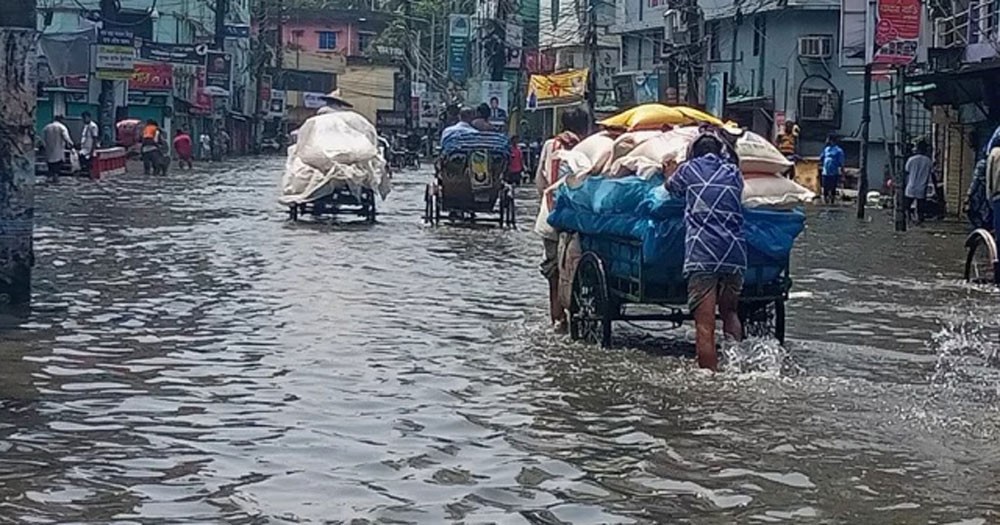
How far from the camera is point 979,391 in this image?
987 cm

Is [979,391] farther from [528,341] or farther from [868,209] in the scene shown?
[868,209]

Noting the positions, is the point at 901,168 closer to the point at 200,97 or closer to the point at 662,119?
the point at 662,119

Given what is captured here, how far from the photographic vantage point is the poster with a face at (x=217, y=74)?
66312 mm

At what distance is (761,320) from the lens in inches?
468

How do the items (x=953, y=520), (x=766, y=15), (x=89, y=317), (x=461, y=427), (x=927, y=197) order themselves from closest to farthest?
(x=953, y=520) → (x=461, y=427) → (x=89, y=317) → (x=927, y=197) → (x=766, y=15)

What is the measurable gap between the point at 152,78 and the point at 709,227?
1927 inches

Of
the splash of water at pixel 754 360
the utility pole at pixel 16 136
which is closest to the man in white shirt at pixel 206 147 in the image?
the utility pole at pixel 16 136

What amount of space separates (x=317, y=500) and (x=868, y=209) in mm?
30293

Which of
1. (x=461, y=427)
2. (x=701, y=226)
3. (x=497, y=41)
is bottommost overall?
(x=461, y=427)

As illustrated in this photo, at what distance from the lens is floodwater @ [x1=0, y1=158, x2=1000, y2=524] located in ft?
22.0

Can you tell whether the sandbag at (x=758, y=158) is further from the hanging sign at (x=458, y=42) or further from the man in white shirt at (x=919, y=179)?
the hanging sign at (x=458, y=42)

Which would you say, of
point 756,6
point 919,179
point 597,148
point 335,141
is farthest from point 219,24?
point 597,148

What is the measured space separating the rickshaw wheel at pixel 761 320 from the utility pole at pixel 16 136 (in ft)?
18.5

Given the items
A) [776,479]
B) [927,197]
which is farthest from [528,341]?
[927,197]
